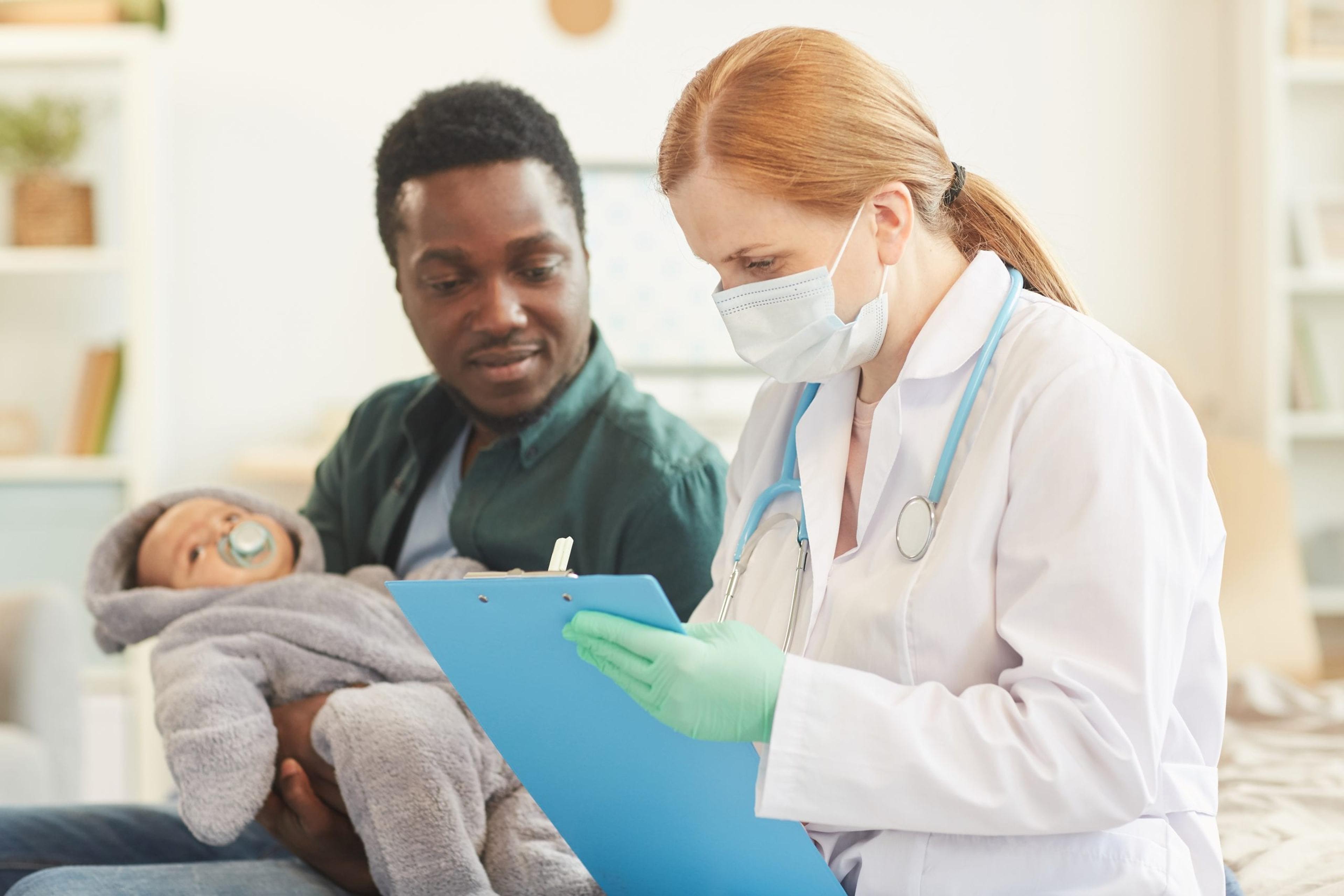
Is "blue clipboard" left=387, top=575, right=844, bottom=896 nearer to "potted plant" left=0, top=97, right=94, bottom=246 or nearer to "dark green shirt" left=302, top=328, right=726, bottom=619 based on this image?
A: "dark green shirt" left=302, top=328, right=726, bottom=619

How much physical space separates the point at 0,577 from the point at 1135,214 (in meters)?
3.16

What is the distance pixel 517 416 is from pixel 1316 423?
8.25ft

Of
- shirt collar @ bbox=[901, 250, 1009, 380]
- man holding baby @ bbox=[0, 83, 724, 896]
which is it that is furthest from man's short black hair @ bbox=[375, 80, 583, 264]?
shirt collar @ bbox=[901, 250, 1009, 380]

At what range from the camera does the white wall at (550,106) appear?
131 inches

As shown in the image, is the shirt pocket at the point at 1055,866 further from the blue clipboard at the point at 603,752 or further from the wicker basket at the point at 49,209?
the wicker basket at the point at 49,209

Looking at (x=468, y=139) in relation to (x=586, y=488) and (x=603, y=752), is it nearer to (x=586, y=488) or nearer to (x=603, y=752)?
(x=586, y=488)

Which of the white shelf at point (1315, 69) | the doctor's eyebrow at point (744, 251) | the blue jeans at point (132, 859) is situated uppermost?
the white shelf at point (1315, 69)

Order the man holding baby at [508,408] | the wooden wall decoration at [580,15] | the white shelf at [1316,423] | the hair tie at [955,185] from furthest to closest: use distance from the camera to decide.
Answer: the wooden wall decoration at [580,15] < the white shelf at [1316,423] < the man holding baby at [508,408] < the hair tie at [955,185]

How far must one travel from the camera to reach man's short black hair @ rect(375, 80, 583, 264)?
1.42m

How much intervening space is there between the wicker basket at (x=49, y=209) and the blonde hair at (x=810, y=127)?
2548 mm

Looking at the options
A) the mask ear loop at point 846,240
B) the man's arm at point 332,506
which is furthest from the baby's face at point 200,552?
the mask ear loop at point 846,240

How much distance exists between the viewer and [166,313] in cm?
323

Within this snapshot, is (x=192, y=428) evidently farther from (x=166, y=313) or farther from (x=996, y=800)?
(x=996, y=800)

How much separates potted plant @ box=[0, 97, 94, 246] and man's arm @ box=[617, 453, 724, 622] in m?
2.35
